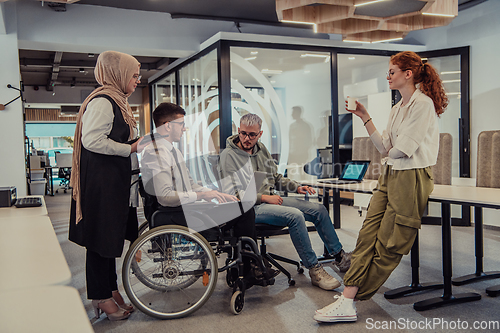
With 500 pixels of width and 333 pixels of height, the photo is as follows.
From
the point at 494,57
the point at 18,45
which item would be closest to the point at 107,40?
the point at 18,45

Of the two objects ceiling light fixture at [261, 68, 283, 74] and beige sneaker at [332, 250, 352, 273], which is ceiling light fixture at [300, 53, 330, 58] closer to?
ceiling light fixture at [261, 68, 283, 74]

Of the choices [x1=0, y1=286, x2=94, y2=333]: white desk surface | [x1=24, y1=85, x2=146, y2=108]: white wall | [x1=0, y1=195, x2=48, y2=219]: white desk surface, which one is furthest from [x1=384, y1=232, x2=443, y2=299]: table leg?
[x1=24, y1=85, x2=146, y2=108]: white wall

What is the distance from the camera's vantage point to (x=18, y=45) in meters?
4.83

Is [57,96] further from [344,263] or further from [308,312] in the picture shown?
[308,312]

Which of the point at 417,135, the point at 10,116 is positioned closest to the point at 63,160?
the point at 10,116

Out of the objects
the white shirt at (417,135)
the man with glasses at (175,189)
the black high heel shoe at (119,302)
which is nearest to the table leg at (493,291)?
the white shirt at (417,135)

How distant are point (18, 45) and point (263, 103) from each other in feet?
10.2

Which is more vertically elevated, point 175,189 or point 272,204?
point 175,189

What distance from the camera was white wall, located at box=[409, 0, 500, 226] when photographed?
4.73m

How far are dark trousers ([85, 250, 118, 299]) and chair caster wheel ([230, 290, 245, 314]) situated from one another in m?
0.70

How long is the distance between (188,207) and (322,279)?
1087 mm

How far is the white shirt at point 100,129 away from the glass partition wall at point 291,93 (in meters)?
2.65

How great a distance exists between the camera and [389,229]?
2131 mm

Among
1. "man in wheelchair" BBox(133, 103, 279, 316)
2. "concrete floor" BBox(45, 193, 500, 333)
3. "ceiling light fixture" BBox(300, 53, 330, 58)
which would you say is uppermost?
"ceiling light fixture" BBox(300, 53, 330, 58)
